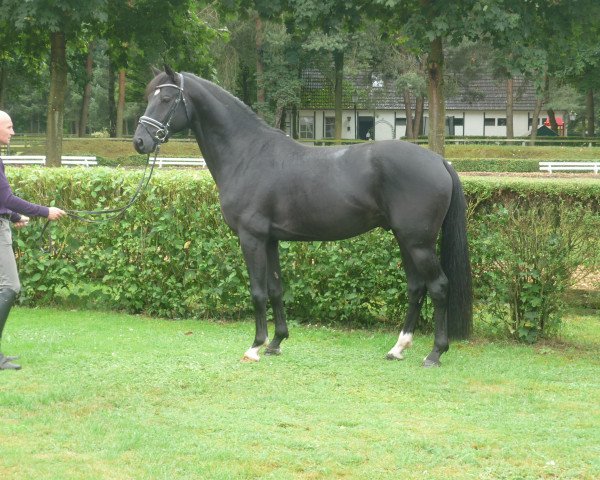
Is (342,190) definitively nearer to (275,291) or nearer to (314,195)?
(314,195)

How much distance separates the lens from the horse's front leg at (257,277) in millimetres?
7863

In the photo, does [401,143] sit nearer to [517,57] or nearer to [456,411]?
[456,411]

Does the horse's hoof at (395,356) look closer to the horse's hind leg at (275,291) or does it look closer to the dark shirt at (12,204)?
the horse's hind leg at (275,291)

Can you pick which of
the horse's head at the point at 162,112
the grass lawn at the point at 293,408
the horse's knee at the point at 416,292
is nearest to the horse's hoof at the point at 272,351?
the grass lawn at the point at 293,408

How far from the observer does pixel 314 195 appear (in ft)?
25.7

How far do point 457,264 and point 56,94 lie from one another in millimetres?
14597

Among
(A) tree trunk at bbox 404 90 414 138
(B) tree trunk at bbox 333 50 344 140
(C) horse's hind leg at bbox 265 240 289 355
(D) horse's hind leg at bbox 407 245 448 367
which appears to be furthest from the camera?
(A) tree trunk at bbox 404 90 414 138

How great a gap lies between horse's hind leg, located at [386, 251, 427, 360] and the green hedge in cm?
120

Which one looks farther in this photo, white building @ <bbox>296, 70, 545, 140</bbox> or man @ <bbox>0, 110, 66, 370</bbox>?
white building @ <bbox>296, 70, 545, 140</bbox>

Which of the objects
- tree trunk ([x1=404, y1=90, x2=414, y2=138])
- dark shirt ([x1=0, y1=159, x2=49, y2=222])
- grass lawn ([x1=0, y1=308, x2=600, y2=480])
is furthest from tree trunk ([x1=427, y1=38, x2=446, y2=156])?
tree trunk ([x1=404, y1=90, x2=414, y2=138])

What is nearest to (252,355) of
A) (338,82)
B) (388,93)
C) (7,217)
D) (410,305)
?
(410,305)

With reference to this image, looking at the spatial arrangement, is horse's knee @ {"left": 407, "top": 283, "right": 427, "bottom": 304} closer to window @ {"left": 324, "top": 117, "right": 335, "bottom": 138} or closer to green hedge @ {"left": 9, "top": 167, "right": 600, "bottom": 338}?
green hedge @ {"left": 9, "top": 167, "right": 600, "bottom": 338}

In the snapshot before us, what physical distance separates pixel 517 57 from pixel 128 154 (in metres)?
29.7

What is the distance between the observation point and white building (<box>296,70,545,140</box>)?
62.4 meters
